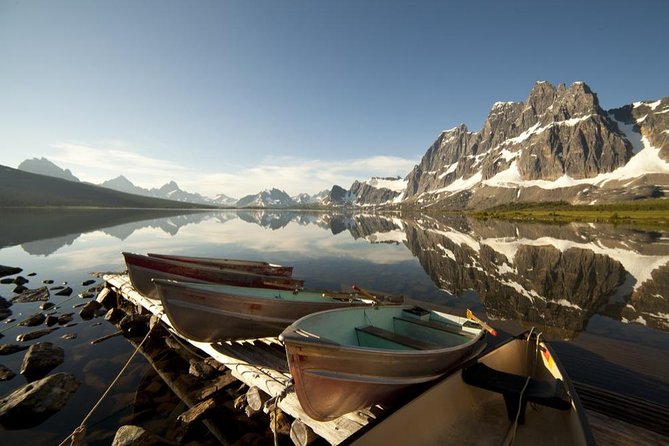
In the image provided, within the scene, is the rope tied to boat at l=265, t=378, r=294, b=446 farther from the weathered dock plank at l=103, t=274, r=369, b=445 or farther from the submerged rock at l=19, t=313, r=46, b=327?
the submerged rock at l=19, t=313, r=46, b=327

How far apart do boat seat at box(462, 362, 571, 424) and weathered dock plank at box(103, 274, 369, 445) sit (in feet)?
11.1

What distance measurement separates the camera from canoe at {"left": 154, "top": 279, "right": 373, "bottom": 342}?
1245 centimetres

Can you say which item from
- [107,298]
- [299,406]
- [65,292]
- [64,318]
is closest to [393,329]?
[299,406]

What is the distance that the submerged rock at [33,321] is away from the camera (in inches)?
706

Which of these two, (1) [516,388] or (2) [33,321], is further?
(2) [33,321]

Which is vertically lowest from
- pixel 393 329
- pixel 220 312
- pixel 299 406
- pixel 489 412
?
pixel 299 406

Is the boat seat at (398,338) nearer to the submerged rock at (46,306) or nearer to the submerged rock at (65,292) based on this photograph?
the submerged rock at (46,306)

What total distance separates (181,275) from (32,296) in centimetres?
1652

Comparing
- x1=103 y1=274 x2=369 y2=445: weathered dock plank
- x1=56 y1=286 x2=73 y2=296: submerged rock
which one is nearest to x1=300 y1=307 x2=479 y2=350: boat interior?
x1=103 y1=274 x2=369 y2=445: weathered dock plank

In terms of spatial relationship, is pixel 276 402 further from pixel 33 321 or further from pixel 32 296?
pixel 32 296

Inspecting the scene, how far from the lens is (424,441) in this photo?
293 inches

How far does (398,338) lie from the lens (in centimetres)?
1034

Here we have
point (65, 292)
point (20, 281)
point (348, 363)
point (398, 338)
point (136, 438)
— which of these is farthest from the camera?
point (20, 281)

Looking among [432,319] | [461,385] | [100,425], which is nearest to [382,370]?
[461,385]
